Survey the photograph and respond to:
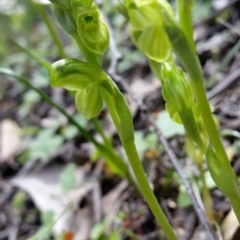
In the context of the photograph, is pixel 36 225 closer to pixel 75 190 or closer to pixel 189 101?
pixel 75 190

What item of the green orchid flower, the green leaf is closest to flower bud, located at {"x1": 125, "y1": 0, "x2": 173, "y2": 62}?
the green orchid flower

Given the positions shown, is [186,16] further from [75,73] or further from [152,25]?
[75,73]

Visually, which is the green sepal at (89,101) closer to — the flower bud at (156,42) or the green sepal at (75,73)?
the green sepal at (75,73)

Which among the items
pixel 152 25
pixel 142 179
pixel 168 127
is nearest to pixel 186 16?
pixel 152 25

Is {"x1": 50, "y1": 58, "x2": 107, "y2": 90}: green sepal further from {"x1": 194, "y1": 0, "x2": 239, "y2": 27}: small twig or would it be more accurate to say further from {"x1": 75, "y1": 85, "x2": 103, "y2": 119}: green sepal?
{"x1": 194, "y1": 0, "x2": 239, "y2": 27}: small twig

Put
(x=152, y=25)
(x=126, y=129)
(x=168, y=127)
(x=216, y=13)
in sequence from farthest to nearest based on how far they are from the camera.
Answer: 1. (x=216, y=13)
2. (x=168, y=127)
3. (x=126, y=129)
4. (x=152, y=25)

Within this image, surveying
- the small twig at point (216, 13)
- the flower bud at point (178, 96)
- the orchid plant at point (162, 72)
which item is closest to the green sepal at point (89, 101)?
the orchid plant at point (162, 72)
